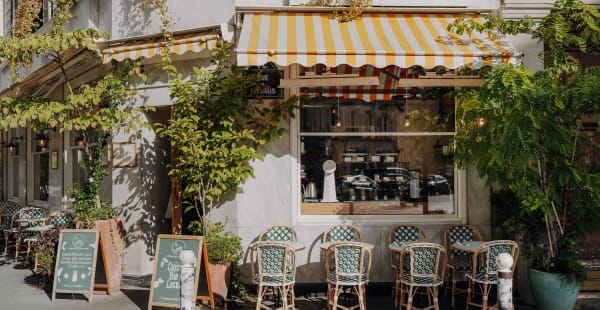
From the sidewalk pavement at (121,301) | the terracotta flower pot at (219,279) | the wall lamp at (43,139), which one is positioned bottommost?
the sidewalk pavement at (121,301)

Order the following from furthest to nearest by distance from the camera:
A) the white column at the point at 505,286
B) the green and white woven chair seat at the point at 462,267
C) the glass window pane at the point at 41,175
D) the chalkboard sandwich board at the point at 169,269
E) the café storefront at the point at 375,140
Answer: the glass window pane at the point at 41,175 < the café storefront at the point at 375,140 < the green and white woven chair seat at the point at 462,267 < the chalkboard sandwich board at the point at 169,269 < the white column at the point at 505,286

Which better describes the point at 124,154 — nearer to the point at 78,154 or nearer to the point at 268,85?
the point at 268,85

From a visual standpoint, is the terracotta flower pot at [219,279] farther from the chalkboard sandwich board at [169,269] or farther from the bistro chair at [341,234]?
the bistro chair at [341,234]

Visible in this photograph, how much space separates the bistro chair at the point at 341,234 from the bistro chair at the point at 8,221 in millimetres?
8380

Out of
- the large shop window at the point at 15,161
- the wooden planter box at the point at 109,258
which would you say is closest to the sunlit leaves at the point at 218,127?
the wooden planter box at the point at 109,258

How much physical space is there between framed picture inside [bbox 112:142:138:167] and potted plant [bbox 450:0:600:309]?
5.47 meters

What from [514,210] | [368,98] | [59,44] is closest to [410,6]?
[368,98]

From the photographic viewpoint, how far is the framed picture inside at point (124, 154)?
833cm

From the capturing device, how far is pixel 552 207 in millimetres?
6332

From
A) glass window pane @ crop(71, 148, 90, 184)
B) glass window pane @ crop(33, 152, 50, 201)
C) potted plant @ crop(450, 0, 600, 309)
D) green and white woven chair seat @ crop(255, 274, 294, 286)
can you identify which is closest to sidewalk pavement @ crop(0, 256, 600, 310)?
green and white woven chair seat @ crop(255, 274, 294, 286)

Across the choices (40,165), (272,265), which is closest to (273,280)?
(272,265)

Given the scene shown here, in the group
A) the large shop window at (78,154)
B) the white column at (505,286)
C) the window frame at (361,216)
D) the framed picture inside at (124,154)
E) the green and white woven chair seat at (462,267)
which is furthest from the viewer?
the large shop window at (78,154)

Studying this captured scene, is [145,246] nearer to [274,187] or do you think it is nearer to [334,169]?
[274,187]

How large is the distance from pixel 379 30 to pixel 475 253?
3511mm
